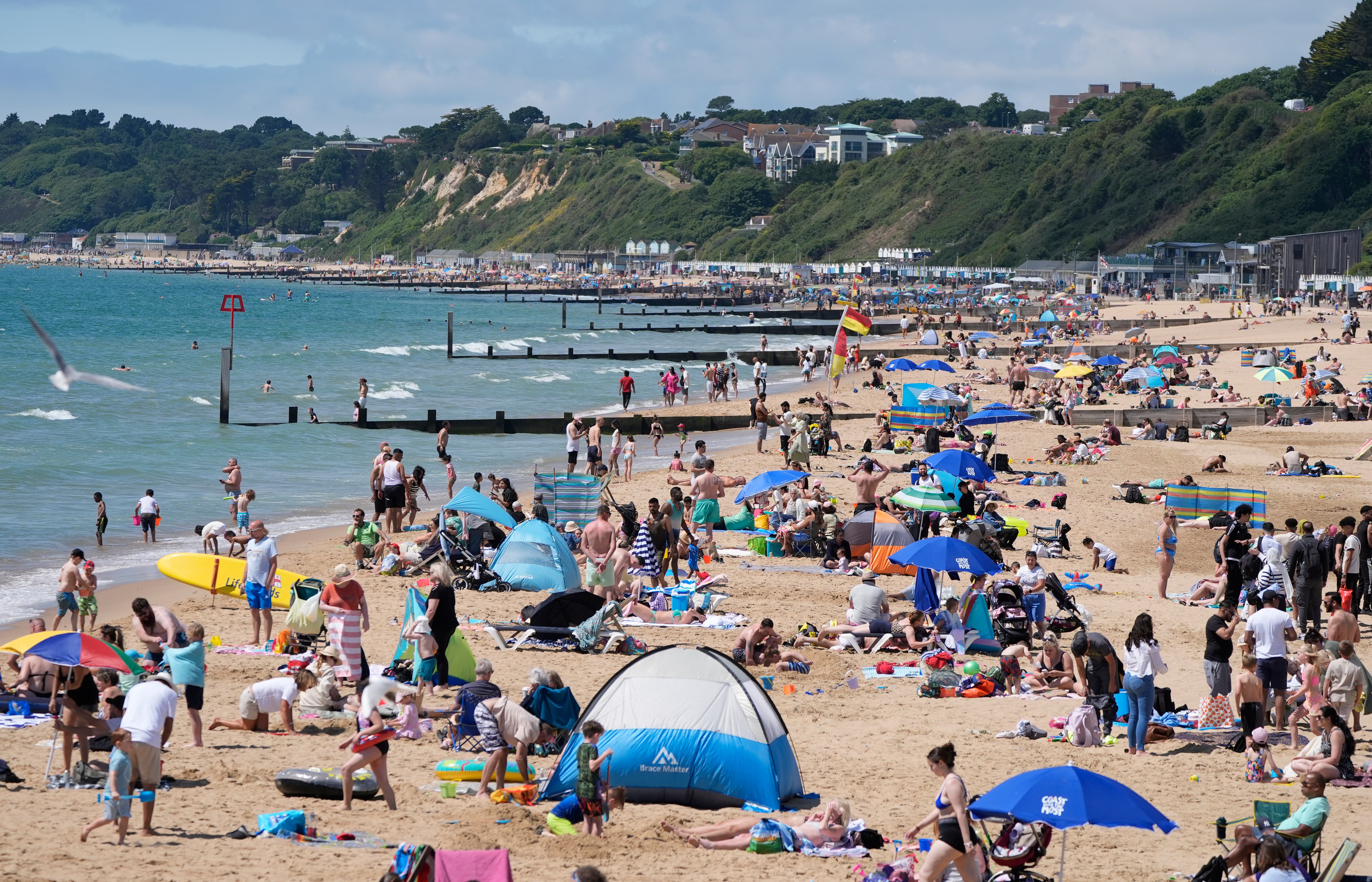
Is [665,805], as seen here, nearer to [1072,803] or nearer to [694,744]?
[694,744]

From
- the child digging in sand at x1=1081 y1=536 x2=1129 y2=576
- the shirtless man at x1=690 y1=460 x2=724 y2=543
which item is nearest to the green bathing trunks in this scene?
the shirtless man at x1=690 y1=460 x2=724 y2=543

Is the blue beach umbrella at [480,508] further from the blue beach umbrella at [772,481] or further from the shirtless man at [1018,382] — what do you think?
the shirtless man at [1018,382]

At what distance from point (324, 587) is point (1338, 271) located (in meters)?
73.1

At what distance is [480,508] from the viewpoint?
16.0 metres

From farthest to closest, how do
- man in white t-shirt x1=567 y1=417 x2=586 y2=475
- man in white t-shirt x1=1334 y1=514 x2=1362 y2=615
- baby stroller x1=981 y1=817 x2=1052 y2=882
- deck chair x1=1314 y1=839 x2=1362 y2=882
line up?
man in white t-shirt x1=567 y1=417 x2=586 y2=475
man in white t-shirt x1=1334 y1=514 x2=1362 y2=615
baby stroller x1=981 y1=817 x2=1052 y2=882
deck chair x1=1314 y1=839 x2=1362 y2=882

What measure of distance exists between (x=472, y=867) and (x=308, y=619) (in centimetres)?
684

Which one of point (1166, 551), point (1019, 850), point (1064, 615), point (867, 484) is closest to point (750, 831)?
point (1019, 850)

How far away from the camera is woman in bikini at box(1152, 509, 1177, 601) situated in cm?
1546

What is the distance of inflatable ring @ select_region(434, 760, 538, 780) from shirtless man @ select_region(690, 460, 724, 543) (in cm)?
814

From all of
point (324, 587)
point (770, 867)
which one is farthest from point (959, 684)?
point (324, 587)

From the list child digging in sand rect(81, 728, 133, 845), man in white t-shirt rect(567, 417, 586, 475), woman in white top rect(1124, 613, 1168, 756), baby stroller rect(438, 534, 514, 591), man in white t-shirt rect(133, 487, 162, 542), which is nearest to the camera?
child digging in sand rect(81, 728, 133, 845)

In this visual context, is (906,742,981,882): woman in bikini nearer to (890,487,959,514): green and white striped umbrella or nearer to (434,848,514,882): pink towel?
(434,848,514,882): pink towel

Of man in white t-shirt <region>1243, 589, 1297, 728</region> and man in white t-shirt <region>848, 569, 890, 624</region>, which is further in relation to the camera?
man in white t-shirt <region>848, 569, 890, 624</region>

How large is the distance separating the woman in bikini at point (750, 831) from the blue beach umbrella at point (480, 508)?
776 cm
